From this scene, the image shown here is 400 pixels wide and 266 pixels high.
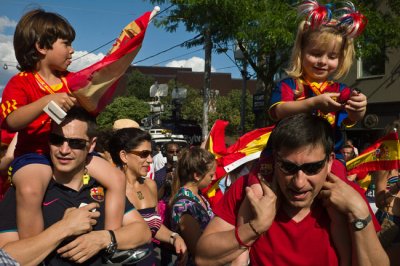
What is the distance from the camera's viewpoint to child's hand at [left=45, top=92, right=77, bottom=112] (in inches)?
105

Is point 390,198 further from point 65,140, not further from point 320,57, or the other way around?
point 65,140

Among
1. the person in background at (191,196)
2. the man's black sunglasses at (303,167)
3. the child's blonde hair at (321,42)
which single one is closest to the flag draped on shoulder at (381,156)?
the child's blonde hair at (321,42)

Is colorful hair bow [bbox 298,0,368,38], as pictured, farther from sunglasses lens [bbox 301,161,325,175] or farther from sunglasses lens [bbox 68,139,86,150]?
sunglasses lens [bbox 68,139,86,150]

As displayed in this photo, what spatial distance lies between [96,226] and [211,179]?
6.78ft

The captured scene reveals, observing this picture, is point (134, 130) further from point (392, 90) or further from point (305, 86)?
point (392, 90)

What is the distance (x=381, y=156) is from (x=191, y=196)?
1.78 meters

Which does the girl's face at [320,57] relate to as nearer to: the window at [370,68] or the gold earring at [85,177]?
the gold earring at [85,177]

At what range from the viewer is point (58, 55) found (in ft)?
10.2

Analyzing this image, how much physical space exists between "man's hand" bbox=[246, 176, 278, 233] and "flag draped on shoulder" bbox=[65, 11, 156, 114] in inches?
39.0

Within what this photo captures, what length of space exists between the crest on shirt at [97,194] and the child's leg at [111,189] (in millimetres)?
43

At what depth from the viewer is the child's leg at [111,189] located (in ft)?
10.0

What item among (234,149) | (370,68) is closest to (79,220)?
(234,149)

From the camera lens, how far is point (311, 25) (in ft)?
10.5

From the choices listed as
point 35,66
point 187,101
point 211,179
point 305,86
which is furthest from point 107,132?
point 187,101
